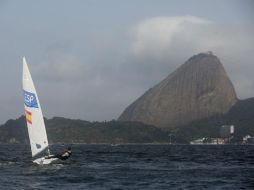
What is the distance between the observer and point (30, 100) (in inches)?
2931

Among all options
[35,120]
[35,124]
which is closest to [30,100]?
[35,120]

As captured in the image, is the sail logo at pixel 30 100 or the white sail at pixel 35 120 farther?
the white sail at pixel 35 120

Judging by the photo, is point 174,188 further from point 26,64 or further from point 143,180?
point 26,64

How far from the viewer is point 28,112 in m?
75.2

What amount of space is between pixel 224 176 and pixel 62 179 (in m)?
17.5

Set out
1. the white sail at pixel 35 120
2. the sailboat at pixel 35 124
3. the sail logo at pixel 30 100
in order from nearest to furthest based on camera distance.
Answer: the sail logo at pixel 30 100 < the white sail at pixel 35 120 < the sailboat at pixel 35 124

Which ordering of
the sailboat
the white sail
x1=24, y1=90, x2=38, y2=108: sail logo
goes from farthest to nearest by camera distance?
1. the sailboat
2. the white sail
3. x1=24, y1=90, x2=38, y2=108: sail logo

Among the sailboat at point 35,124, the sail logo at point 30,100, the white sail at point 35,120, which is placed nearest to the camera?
the sail logo at point 30,100

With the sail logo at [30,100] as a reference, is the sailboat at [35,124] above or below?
below

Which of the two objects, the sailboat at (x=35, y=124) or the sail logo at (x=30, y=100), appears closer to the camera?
the sail logo at (x=30, y=100)

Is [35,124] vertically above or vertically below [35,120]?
below

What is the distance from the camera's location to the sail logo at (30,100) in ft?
242

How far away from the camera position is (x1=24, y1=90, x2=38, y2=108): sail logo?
73.8 metres

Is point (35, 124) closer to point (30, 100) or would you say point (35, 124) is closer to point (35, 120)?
point (35, 120)
